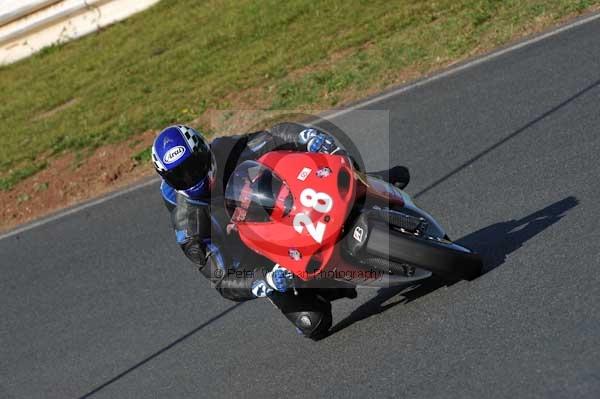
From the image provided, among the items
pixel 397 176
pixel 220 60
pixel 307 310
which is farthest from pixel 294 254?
pixel 220 60

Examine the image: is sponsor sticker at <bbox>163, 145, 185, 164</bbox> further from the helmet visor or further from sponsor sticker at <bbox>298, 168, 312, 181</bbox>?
sponsor sticker at <bbox>298, 168, 312, 181</bbox>

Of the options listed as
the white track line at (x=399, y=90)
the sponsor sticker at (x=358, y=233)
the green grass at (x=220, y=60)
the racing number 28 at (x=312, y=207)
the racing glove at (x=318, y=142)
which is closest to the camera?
the racing number 28 at (x=312, y=207)

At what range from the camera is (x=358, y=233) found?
16.2 feet

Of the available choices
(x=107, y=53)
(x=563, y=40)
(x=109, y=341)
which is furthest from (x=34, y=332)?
(x=107, y=53)

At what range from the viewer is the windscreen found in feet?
16.0

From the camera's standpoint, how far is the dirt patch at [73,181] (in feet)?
34.4

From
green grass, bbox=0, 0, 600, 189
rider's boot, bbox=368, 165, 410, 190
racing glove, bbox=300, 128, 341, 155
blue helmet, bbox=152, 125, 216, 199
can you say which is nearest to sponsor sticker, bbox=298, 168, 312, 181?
racing glove, bbox=300, 128, 341, 155

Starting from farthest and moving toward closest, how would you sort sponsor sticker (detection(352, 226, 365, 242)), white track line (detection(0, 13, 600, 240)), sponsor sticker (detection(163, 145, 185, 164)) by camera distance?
white track line (detection(0, 13, 600, 240)) < sponsor sticker (detection(163, 145, 185, 164)) < sponsor sticker (detection(352, 226, 365, 242))

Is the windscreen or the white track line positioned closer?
the windscreen

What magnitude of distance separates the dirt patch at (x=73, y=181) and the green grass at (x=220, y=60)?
29 centimetres

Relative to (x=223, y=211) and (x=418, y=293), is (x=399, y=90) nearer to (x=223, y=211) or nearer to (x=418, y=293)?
(x=418, y=293)

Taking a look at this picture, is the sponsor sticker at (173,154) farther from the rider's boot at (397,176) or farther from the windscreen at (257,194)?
the rider's boot at (397,176)

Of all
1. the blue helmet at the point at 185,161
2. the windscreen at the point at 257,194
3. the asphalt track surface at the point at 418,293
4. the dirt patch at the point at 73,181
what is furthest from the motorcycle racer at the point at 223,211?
the dirt patch at the point at 73,181

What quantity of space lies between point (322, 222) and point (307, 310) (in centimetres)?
110
